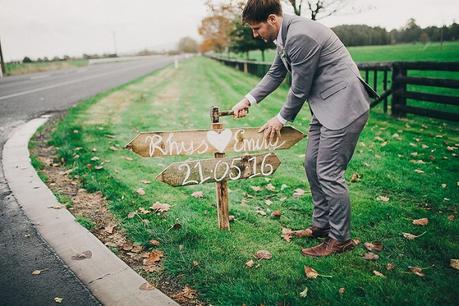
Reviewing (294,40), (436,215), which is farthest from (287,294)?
(436,215)

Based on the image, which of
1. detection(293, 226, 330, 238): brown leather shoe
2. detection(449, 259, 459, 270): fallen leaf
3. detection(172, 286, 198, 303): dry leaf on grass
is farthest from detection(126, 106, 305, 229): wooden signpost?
detection(449, 259, 459, 270): fallen leaf

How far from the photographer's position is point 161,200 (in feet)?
13.2

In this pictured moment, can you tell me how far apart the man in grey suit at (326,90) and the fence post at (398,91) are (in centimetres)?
602

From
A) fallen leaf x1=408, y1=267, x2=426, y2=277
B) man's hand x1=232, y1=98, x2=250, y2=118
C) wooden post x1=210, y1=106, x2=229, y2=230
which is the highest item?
man's hand x1=232, y1=98, x2=250, y2=118

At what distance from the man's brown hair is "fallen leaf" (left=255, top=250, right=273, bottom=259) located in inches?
71.1

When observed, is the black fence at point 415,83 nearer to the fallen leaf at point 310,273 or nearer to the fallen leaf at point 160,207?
the fallen leaf at point 160,207

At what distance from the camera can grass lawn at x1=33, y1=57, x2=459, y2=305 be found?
2453 mm

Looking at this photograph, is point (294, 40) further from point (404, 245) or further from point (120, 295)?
point (120, 295)

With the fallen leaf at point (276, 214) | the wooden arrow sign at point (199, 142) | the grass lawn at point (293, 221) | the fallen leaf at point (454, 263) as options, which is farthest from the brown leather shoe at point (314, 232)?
the fallen leaf at point (454, 263)

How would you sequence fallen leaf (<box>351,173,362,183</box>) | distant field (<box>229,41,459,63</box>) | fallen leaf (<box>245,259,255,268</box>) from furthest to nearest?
distant field (<box>229,41,459,63</box>) → fallen leaf (<box>351,173,362,183</box>) → fallen leaf (<box>245,259,255,268</box>)

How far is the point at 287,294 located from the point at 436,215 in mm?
1961

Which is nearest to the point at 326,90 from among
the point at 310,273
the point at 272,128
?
the point at 272,128

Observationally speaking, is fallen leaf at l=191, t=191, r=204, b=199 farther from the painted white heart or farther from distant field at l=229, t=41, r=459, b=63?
distant field at l=229, t=41, r=459, b=63

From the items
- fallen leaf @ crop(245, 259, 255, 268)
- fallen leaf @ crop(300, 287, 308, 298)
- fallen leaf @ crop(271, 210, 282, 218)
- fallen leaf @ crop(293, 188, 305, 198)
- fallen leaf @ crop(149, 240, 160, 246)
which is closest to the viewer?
fallen leaf @ crop(300, 287, 308, 298)
